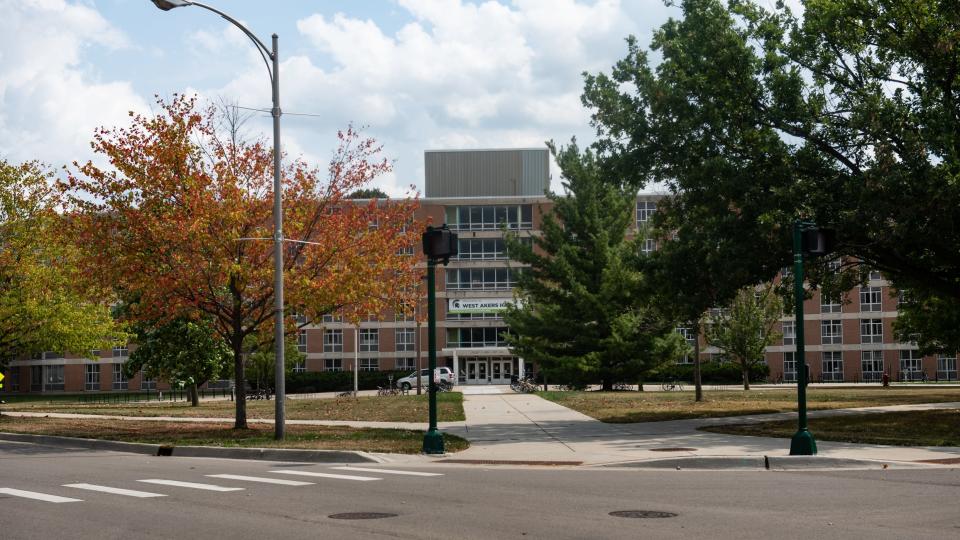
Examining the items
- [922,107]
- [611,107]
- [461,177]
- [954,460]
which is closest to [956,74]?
[922,107]

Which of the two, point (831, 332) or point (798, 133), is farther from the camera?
point (831, 332)

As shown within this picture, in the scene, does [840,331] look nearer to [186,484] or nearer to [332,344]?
[332,344]

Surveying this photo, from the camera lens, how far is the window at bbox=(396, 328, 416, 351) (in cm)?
8406

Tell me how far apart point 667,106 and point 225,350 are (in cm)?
2792

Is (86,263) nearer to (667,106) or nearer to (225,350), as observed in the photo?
(667,106)

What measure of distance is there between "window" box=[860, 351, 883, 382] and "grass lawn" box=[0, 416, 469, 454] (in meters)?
68.0

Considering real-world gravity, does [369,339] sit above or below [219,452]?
above

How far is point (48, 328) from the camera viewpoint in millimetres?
35375

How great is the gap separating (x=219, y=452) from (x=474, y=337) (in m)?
65.3

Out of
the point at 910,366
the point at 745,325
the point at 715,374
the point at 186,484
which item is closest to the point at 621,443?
the point at 186,484

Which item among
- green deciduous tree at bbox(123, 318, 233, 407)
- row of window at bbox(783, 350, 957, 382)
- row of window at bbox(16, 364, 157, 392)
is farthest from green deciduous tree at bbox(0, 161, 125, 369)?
row of window at bbox(783, 350, 957, 382)

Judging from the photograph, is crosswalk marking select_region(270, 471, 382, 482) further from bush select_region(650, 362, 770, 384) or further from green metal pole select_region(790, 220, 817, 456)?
bush select_region(650, 362, 770, 384)

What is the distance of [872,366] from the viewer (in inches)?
3250

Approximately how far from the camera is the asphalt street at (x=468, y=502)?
8.83 m
